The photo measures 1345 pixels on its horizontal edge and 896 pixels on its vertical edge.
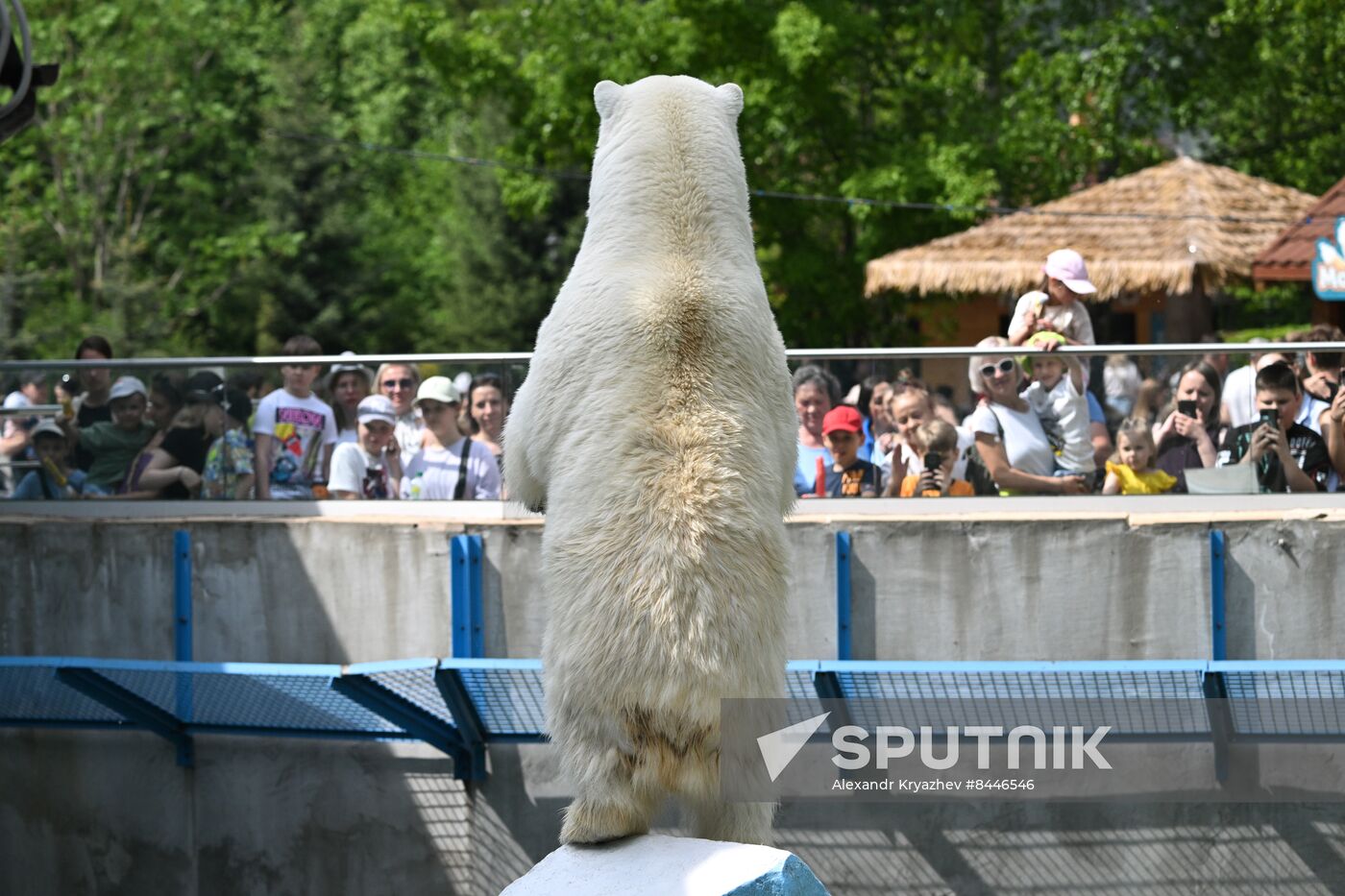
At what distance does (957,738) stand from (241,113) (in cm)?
3342

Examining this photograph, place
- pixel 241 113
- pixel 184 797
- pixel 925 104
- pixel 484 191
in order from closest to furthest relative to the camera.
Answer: pixel 184 797 → pixel 925 104 → pixel 484 191 → pixel 241 113

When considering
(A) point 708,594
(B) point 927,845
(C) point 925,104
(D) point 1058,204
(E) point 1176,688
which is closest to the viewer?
(A) point 708,594

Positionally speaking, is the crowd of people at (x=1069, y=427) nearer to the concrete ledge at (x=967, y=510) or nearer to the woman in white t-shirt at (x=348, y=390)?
the concrete ledge at (x=967, y=510)

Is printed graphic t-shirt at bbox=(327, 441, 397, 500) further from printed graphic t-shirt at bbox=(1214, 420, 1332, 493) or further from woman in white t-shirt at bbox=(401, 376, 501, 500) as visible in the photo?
printed graphic t-shirt at bbox=(1214, 420, 1332, 493)

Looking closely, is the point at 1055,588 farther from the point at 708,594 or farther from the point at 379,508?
the point at 708,594

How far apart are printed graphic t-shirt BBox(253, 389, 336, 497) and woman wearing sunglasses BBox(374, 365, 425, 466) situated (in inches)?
16.3

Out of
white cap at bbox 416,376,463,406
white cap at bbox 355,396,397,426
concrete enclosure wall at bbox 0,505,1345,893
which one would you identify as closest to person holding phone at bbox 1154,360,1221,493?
concrete enclosure wall at bbox 0,505,1345,893

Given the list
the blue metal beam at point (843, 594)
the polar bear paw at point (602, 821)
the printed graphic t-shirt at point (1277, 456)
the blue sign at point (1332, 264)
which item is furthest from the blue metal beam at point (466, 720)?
the blue sign at point (1332, 264)

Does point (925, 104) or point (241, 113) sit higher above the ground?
point (241, 113)

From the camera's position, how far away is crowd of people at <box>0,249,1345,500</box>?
9398mm

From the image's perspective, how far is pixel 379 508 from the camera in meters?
10.4

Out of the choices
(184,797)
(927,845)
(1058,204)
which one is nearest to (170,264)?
(1058,204)

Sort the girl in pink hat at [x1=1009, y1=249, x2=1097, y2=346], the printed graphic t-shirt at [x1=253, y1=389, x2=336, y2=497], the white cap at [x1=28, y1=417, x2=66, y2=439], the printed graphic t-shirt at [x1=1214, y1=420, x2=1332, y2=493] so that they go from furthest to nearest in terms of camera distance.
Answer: the white cap at [x1=28, y1=417, x2=66, y2=439]
the printed graphic t-shirt at [x1=253, y1=389, x2=336, y2=497]
the girl in pink hat at [x1=1009, y1=249, x2=1097, y2=346]
the printed graphic t-shirt at [x1=1214, y1=420, x2=1332, y2=493]

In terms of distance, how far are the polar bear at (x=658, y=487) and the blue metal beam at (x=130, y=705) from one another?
5020 millimetres
